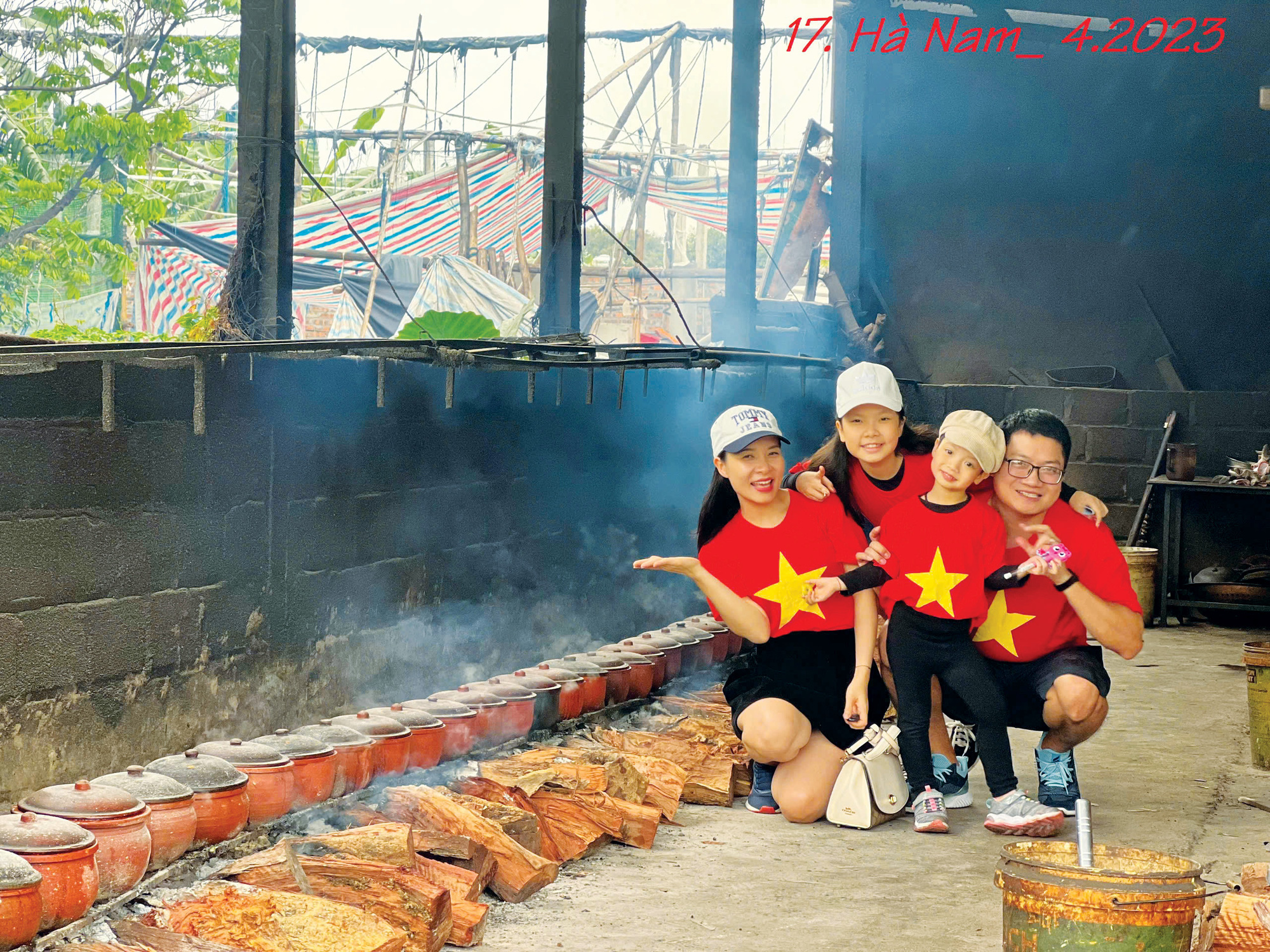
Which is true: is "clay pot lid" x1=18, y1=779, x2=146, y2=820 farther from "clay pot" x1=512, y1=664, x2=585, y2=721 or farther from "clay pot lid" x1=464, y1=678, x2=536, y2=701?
"clay pot" x1=512, y1=664, x2=585, y2=721

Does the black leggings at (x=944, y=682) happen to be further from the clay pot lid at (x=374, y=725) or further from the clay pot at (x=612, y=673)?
the clay pot lid at (x=374, y=725)

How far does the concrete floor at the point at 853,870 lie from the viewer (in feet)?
11.3

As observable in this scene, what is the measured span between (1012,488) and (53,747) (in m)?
3.08

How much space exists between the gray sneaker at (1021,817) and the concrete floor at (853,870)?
64 millimetres

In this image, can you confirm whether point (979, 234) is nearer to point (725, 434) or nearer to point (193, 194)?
point (725, 434)

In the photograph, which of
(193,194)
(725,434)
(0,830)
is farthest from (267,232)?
(193,194)

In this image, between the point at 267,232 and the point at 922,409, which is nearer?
the point at 267,232

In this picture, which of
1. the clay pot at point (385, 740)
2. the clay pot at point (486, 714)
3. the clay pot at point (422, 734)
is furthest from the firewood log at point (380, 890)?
the clay pot at point (486, 714)

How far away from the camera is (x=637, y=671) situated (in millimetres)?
5742

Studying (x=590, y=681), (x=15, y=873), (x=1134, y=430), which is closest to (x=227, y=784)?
(x=15, y=873)

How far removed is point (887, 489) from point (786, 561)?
0.50 meters

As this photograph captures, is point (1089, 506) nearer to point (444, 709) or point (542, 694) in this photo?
point (542, 694)

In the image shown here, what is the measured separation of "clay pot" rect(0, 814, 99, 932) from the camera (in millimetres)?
2883

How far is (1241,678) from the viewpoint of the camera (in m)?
7.54
